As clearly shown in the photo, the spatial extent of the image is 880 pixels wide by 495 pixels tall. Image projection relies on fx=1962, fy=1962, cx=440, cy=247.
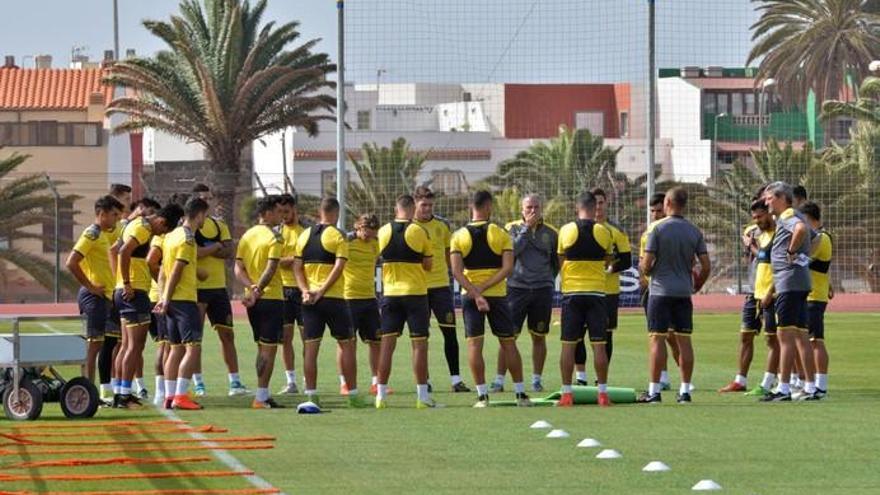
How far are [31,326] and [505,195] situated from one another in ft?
66.3

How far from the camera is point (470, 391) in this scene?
68.7ft

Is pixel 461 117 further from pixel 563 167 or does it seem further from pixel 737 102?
pixel 563 167

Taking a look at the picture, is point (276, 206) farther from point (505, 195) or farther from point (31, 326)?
point (505, 195)

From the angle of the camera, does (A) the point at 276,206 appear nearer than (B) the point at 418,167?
Yes

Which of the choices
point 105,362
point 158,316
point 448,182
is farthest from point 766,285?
point 448,182

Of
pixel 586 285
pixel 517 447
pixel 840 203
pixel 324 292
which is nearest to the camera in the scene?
pixel 517 447

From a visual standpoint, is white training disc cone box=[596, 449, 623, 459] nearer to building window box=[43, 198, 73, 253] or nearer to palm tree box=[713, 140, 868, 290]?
palm tree box=[713, 140, 868, 290]

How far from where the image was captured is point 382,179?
180ft

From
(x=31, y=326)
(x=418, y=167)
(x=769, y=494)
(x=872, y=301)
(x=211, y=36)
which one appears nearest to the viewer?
(x=769, y=494)

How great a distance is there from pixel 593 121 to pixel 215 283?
7801cm

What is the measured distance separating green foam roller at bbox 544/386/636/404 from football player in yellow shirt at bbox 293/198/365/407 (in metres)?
2.03

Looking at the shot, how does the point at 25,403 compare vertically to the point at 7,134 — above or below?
below

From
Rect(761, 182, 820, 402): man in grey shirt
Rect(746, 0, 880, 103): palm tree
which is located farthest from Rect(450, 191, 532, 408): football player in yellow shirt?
Rect(746, 0, 880, 103): palm tree

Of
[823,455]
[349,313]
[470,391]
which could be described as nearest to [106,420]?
[349,313]
